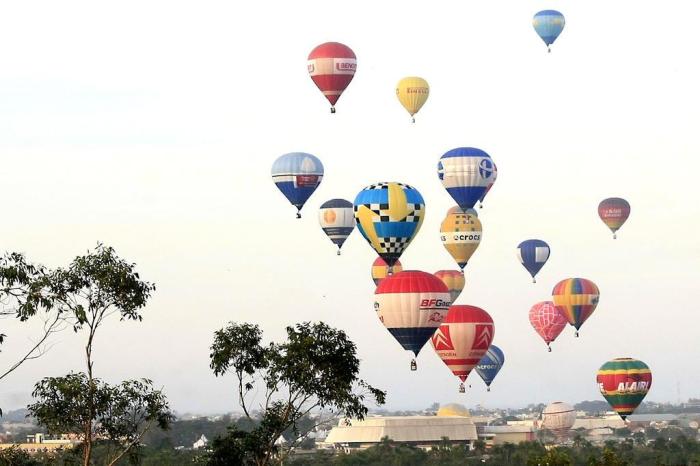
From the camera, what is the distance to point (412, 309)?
10069cm

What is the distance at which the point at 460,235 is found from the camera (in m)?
128

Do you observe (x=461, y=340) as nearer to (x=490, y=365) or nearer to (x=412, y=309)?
(x=412, y=309)

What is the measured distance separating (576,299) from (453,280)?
11.3 m

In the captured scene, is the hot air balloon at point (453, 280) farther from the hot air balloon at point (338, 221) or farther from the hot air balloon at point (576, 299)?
the hot air balloon at point (338, 221)

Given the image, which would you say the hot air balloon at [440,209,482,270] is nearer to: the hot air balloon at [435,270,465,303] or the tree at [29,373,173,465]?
the hot air balloon at [435,270,465,303]

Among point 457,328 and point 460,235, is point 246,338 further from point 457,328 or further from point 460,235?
point 460,235

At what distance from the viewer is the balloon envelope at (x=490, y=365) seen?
492 ft

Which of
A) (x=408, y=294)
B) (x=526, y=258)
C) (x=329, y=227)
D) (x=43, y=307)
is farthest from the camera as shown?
(x=526, y=258)

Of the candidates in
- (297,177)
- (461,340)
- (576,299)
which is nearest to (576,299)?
(576,299)

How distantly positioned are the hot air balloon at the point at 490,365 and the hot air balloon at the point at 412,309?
47794 mm

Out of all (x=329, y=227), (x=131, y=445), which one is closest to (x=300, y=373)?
(x=131, y=445)

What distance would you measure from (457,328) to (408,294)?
59.2 feet

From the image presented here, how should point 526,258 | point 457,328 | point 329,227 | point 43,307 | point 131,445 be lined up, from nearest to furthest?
point 43,307, point 131,445, point 457,328, point 329,227, point 526,258

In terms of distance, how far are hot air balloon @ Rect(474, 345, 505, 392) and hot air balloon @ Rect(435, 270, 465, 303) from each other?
464 inches
